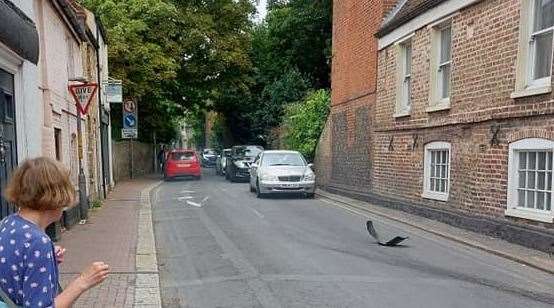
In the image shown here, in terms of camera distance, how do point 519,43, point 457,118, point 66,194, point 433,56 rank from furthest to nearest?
point 433,56
point 457,118
point 519,43
point 66,194

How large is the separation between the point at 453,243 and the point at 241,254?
3890mm

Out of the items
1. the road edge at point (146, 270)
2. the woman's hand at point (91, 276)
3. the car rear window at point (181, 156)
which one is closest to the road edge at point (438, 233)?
the road edge at point (146, 270)

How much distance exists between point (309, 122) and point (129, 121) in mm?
8089

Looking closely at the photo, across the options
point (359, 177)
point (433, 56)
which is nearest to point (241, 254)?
point (433, 56)

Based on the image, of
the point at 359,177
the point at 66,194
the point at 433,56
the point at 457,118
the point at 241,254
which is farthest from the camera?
the point at 359,177

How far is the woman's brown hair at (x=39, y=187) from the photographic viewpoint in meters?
2.15

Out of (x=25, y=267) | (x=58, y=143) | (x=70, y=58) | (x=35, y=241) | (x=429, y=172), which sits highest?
(x=70, y=58)

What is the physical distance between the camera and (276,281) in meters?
6.15

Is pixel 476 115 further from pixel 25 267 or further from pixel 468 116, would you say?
pixel 25 267

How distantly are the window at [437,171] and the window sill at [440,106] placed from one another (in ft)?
2.54

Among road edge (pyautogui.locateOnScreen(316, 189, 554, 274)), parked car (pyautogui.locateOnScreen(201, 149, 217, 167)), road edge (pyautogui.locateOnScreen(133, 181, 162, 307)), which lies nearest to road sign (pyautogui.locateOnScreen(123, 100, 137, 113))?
road edge (pyautogui.locateOnScreen(316, 189, 554, 274))

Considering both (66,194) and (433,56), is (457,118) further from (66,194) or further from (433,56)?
(66,194)

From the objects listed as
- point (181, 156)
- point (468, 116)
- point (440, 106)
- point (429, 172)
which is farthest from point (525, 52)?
point (181, 156)

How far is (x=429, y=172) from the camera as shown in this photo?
11539mm
